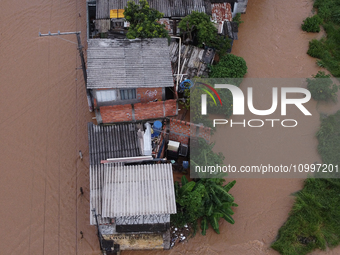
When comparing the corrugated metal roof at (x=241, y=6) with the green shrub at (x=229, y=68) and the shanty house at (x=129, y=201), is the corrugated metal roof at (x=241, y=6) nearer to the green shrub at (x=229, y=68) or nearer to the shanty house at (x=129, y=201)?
the green shrub at (x=229, y=68)

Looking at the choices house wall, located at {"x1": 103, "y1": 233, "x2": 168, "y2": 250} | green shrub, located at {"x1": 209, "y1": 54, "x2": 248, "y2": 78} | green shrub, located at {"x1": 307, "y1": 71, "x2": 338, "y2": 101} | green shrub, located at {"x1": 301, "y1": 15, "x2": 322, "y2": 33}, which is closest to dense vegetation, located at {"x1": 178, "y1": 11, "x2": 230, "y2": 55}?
green shrub, located at {"x1": 209, "y1": 54, "x2": 248, "y2": 78}

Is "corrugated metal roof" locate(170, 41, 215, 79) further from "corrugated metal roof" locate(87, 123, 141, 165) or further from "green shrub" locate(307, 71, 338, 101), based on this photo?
"green shrub" locate(307, 71, 338, 101)

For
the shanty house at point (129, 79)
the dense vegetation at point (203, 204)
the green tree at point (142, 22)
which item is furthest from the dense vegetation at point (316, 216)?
the green tree at point (142, 22)

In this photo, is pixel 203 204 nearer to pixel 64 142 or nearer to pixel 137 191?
pixel 137 191

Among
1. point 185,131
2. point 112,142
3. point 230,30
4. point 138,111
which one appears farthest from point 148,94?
point 230,30

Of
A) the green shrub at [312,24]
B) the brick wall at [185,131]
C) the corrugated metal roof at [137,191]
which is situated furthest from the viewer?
the green shrub at [312,24]

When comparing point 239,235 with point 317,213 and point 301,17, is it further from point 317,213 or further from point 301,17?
point 301,17

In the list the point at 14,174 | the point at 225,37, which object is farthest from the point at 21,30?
the point at 225,37
